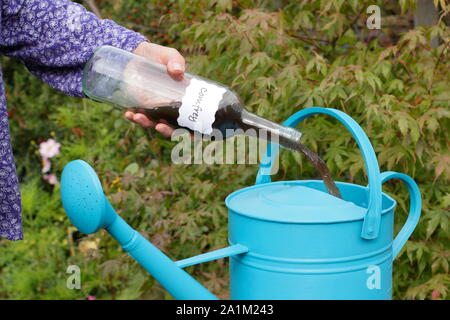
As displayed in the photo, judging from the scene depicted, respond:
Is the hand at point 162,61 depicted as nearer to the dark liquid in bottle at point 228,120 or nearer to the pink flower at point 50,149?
the dark liquid in bottle at point 228,120

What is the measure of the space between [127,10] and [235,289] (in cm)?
283

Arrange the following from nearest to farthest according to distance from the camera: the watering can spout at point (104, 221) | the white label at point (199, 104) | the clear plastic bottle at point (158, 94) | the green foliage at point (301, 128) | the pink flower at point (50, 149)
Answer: the watering can spout at point (104, 221), the white label at point (199, 104), the clear plastic bottle at point (158, 94), the green foliage at point (301, 128), the pink flower at point (50, 149)

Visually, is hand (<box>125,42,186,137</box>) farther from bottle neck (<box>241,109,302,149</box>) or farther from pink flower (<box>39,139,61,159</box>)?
pink flower (<box>39,139,61,159</box>)

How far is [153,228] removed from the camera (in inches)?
86.4

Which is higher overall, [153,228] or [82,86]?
[82,86]

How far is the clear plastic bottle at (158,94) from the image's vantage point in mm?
1336

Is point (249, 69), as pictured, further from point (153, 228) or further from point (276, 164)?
point (153, 228)

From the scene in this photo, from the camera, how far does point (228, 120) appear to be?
1.41 metres

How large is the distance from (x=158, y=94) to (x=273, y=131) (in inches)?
11.5

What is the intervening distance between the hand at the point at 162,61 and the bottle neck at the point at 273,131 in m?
0.19

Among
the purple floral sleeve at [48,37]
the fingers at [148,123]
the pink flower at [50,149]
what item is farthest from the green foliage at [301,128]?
the pink flower at [50,149]

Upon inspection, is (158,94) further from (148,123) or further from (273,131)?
(273,131)
